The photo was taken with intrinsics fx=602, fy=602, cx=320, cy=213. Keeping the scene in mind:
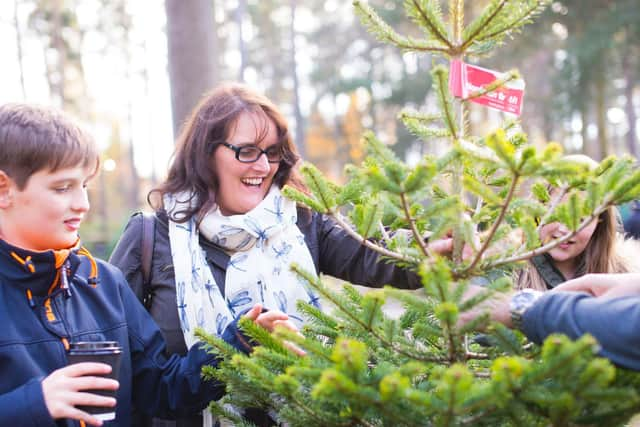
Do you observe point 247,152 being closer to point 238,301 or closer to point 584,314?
point 238,301

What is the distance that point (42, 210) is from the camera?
195 cm

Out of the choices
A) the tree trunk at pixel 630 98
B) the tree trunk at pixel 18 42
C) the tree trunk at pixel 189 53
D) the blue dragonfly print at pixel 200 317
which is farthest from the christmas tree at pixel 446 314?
the tree trunk at pixel 18 42

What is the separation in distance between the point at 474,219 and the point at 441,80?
47 centimetres

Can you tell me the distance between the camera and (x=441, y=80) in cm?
164

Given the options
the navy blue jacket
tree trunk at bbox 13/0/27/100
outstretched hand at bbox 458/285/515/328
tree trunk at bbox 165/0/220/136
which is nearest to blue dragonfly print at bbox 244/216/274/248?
the navy blue jacket

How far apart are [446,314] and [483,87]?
2.75ft

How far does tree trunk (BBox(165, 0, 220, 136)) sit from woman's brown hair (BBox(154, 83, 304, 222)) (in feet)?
6.48

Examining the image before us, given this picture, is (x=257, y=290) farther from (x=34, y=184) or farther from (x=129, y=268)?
(x=34, y=184)

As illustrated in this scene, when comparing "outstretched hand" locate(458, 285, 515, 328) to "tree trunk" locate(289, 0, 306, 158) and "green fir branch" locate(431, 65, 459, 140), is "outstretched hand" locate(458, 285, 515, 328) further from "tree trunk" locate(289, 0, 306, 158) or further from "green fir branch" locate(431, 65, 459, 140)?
"tree trunk" locate(289, 0, 306, 158)

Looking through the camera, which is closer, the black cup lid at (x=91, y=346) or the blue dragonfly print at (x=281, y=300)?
the black cup lid at (x=91, y=346)

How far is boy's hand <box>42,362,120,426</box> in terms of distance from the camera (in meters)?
1.68

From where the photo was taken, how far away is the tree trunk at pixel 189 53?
4.83 metres

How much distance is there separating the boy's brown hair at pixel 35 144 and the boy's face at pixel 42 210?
0.03 meters

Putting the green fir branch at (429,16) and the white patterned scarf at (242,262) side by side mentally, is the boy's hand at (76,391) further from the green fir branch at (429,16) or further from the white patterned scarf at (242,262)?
the green fir branch at (429,16)
